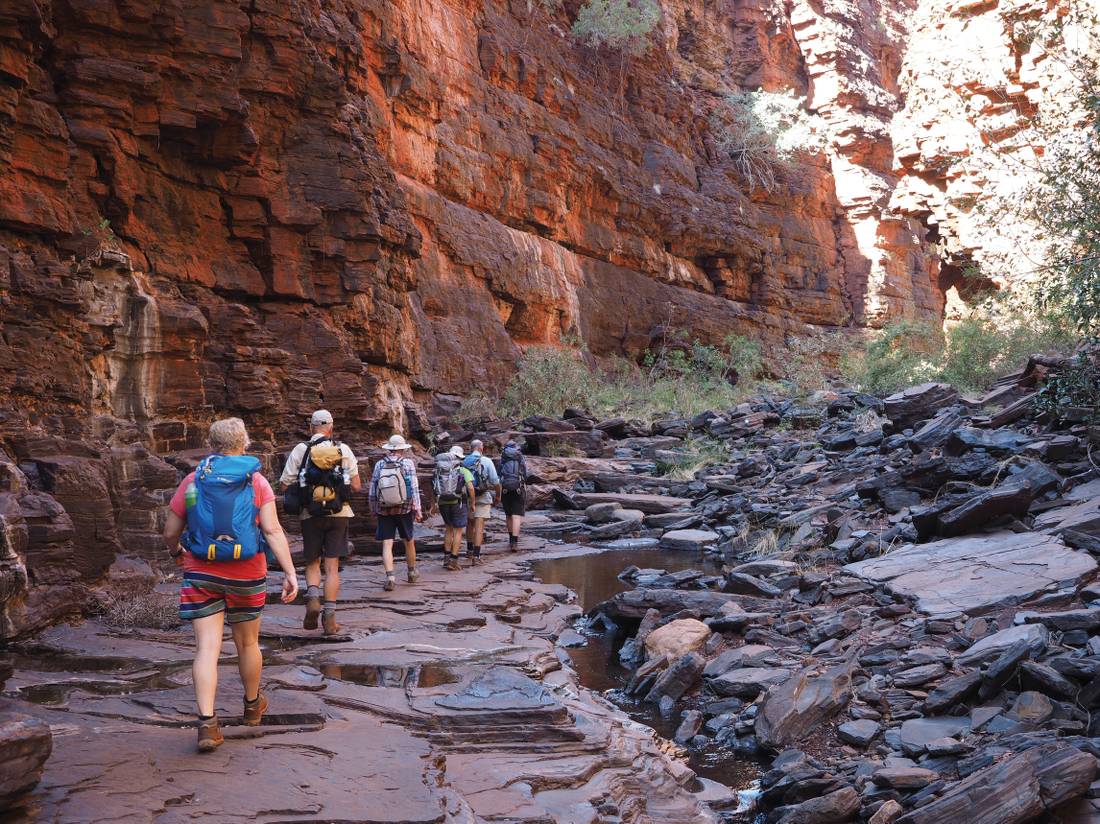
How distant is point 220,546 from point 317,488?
3031 millimetres

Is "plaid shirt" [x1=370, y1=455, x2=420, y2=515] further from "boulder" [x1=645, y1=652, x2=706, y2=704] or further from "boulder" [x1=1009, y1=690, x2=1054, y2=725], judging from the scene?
"boulder" [x1=1009, y1=690, x2=1054, y2=725]

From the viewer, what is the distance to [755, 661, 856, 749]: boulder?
576cm

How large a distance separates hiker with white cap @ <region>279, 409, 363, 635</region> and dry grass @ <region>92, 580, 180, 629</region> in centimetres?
116

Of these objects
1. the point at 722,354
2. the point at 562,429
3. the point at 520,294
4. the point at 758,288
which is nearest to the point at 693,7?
the point at 758,288

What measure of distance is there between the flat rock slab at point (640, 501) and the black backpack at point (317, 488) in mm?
10268

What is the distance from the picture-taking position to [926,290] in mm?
43250

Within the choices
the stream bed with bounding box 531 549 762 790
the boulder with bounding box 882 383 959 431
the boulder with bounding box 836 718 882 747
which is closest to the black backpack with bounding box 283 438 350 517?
the stream bed with bounding box 531 549 762 790

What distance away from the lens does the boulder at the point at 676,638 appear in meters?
7.71

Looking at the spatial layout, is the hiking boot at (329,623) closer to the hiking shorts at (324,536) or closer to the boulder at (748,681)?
the hiking shorts at (324,536)

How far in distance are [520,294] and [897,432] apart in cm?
1422

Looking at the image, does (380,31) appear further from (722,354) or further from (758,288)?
(758,288)

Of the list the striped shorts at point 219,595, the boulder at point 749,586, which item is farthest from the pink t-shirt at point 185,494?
the boulder at point 749,586

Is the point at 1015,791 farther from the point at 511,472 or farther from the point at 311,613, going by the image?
the point at 511,472

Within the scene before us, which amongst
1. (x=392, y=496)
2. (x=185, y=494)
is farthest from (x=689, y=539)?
(x=185, y=494)
